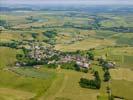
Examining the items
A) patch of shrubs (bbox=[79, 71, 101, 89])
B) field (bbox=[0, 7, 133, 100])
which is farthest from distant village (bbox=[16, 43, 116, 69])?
patch of shrubs (bbox=[79, 71, 101, 89])

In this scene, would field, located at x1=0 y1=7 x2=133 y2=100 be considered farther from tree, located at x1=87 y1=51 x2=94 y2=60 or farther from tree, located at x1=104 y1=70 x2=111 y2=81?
tree, located at x1=87 y1=51 x2=94 y2=60

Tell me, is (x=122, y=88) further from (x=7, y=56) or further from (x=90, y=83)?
(x=7, y=56)

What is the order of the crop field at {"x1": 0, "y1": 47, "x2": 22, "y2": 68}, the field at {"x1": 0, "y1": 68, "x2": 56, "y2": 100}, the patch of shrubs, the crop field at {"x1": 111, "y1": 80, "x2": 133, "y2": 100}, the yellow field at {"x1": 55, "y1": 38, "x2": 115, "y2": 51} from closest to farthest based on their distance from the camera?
the field at {"x1": 0, "y1": 68, "x2": 56, "y2": 100}, the crop field at {"x1": 111, "y1": 80, "x2": 133, "y2": 100}, the patch of shrubs, the crop field at {"x1": 0, "y1": 47, "x2": 22, "y2": 68}, the yellow field at {"x1": 55, "y1": 38, "x2": 115, "y2": 51}

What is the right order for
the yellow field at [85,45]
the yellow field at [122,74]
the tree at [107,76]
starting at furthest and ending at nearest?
the yellow field at [85,45] < the yellow field at [122,74] < the tree at [107,76]

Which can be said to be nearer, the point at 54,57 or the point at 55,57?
the point at 54,57

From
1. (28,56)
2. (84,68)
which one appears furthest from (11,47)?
(84,68)

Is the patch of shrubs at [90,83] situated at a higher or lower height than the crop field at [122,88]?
higher

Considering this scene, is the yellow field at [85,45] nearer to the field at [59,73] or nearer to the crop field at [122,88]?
the field at [59,73]

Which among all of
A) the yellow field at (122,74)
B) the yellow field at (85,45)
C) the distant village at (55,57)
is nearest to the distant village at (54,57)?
the distant village at (55,57)

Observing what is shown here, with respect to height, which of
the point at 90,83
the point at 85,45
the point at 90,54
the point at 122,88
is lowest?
the point at 85,45

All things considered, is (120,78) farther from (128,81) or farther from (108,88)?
(108,88)

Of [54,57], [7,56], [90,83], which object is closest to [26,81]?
[90,83]

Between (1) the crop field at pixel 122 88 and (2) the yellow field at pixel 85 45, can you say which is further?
(2) the yellow field at pixel 85 45
